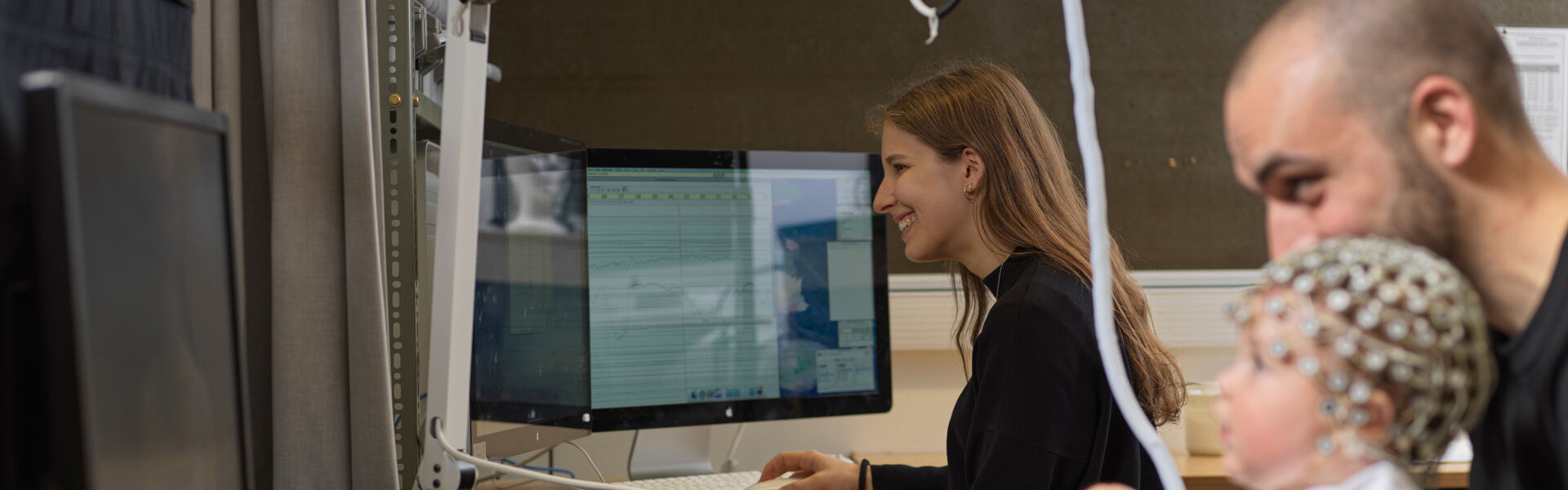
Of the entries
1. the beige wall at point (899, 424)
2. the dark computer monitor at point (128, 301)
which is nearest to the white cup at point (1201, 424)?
the beige wall at point (899, 424)

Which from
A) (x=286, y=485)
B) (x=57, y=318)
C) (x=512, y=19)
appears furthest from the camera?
(x=512, y=19)

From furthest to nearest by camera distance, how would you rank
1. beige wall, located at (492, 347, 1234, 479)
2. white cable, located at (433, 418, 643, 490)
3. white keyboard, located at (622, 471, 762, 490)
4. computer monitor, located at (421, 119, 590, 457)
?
beige wall, located at (492, 347, 1234, 479) < white keyboard, located at (622, 471, 762, 490) < computer monitor, located at (421, 119, 590, 457) < white cable, located at (433, 418, 643, 490)

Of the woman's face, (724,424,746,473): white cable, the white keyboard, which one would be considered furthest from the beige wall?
the woman's face

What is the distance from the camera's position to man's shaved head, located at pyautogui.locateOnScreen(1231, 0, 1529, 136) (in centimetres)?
44

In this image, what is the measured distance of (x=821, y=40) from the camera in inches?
66.0

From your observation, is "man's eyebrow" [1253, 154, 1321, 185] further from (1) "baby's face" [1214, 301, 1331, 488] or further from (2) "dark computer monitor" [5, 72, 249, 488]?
(2) "dark computer monitor" [5, 72, 249, 488]

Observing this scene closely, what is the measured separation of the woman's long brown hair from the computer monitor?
0.42 metres

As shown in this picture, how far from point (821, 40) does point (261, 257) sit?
1030 millimetres

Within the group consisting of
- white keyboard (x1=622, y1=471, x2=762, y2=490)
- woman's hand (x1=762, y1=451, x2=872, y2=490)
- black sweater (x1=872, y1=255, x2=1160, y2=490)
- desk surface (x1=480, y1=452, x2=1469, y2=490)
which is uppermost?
black sweater (x1=872, y1=255, x2=1160, y2=490)

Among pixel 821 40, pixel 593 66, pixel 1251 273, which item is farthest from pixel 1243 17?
pixel 593 66

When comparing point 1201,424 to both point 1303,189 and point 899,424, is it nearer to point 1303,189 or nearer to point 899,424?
point 899,424

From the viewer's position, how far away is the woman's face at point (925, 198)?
1.10 metres

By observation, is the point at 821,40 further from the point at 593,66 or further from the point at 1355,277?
the point at 1355,277

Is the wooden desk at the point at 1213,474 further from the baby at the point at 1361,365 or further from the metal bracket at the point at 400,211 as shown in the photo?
the baby at the point at 1361,365
